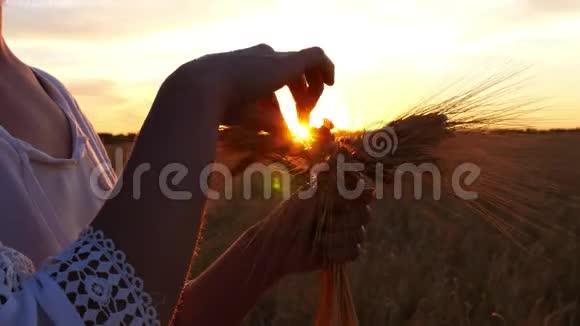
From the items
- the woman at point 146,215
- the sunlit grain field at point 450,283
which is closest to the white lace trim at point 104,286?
the woman at point 146,215

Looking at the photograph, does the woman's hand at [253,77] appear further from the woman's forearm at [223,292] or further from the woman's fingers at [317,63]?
the woman's forearm at [223,292]

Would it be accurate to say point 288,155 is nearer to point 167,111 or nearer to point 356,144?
point 356,144

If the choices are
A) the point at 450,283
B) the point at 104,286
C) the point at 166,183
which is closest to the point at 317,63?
the point at 166,183

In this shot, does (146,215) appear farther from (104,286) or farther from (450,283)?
(450,283)

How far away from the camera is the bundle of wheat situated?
41.4 inches

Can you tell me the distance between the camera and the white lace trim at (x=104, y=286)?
81cm

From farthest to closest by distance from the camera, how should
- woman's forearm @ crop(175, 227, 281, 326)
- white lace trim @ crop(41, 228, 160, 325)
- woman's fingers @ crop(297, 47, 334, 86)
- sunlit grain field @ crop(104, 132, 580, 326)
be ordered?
1. sunlit grain field @ crop(104, 132, 580, 326)
2. woman's forearm @ crop(175, 227, 281, 326)
3. woman's fingers @ crop(297, 47, 334, 86)
4. white lace trim @ crop(41, 228, 160, 325)

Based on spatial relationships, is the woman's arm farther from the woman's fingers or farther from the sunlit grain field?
the sunlit grain field

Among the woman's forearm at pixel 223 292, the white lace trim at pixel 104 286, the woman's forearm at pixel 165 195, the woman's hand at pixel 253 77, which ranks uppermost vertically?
the woman's hand at pixel 253 77

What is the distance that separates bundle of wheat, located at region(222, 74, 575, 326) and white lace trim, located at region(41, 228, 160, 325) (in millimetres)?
300

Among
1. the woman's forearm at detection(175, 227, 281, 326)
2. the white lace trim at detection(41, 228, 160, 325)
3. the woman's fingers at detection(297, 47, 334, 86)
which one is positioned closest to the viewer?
the white lace trim at detection(41, 228, 160, 325)

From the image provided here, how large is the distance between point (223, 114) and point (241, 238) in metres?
0.41

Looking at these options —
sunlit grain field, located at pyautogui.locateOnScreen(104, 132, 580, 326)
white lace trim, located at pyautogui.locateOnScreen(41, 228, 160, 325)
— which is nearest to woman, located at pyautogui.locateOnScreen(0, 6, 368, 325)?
white lace trim, located at pyautogui.locateOnScreen(41, 228, 160, 325)

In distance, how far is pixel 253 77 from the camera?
2.95 feet
